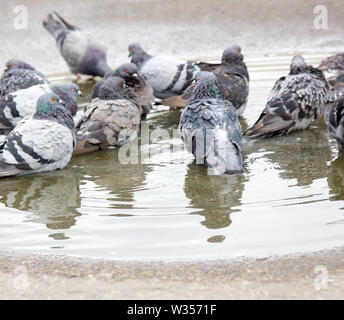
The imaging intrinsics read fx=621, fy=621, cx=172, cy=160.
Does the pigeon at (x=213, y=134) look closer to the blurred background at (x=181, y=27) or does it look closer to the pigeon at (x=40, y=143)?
the pigeon at (x=40, y=143)

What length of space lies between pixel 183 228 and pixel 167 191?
35.8 inches

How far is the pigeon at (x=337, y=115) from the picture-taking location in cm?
636

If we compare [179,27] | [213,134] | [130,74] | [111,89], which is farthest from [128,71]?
[179,27]

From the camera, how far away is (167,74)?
9078 millimetres

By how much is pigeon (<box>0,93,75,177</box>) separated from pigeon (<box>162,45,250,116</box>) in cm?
202

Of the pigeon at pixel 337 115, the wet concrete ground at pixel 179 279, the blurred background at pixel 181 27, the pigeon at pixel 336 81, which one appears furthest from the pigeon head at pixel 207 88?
the blurred background at pixel 181 27

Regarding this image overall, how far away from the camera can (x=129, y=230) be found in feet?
16.2

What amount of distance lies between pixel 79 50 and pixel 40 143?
5027 millimetres

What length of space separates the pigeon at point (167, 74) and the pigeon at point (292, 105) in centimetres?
165

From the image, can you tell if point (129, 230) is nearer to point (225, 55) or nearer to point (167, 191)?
point (167, 191)

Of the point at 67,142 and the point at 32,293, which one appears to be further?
the point at 67,142

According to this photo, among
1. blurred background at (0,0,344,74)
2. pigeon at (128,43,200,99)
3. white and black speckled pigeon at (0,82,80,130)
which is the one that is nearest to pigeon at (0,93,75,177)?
white and black speckled pigeon at (0,82,80,130)

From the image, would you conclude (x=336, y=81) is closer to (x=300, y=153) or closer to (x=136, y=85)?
(x=300, y=153)
